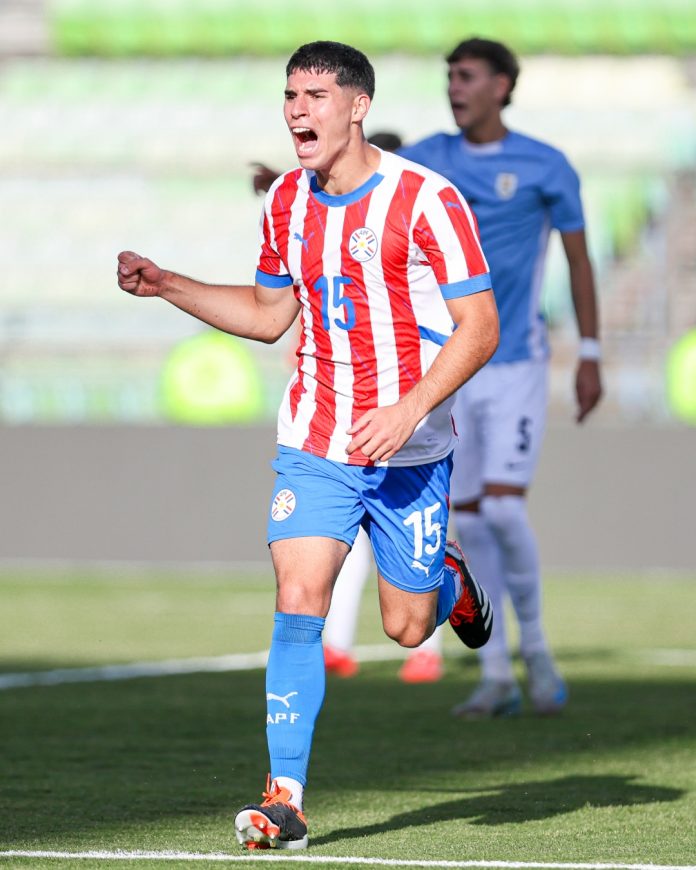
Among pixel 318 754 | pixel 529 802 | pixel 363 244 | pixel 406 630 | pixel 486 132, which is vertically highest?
pixel 486 132

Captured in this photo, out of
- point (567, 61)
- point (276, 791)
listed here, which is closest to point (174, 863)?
point (276, 791)

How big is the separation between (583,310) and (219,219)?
17.6m

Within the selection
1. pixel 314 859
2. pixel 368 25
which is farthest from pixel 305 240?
pixel 368 25

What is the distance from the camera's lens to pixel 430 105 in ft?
80.7

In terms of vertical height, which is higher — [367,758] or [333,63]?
[333,63]

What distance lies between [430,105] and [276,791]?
21241 millimetres

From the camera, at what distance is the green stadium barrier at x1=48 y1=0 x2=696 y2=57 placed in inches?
1029

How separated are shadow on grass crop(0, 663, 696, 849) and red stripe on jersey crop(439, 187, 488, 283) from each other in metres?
1.33

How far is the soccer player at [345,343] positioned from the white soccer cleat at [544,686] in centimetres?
229

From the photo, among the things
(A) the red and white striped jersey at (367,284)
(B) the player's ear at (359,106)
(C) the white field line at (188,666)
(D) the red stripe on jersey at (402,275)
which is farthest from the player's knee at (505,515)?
(B) the player's ear at (359,106)

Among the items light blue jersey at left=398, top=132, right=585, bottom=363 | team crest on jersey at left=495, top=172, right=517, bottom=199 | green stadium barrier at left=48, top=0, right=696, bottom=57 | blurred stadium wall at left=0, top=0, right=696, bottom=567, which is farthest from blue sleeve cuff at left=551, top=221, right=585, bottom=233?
green stadium barrier at left=48, top=0, right=696, bottom=57

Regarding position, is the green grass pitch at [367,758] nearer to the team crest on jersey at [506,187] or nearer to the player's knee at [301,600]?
the player's knee at [301,600]

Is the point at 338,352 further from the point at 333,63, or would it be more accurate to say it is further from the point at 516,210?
the point at 516,210

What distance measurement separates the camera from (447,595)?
486 cm
